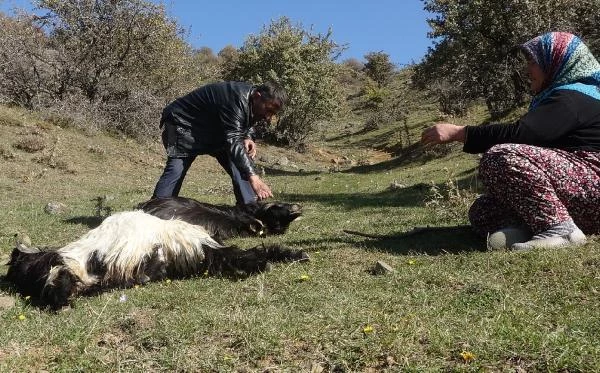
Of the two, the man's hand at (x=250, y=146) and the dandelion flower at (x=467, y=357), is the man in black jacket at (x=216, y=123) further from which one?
the dandelion flower at (x=467, y=357)

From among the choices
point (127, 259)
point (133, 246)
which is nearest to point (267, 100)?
point (133, 246)

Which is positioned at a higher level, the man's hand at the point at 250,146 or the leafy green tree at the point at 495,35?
the leafy green tree at the point at 495,35

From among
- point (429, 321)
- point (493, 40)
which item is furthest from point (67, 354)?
point (493, 40)

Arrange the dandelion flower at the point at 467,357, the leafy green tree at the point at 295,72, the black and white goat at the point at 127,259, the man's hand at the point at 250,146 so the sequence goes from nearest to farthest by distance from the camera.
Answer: the dandelion flower at the point at 467,357
the black and white goat at the point at 127,259
the man's hand at the point at 250,146
the leafy green tree at the point at 295,72

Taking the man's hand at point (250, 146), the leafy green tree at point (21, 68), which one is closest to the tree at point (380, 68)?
the leafy green tree at point (21, 68)

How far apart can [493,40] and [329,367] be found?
18.4 meters

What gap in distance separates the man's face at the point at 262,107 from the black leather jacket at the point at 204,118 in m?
0.07

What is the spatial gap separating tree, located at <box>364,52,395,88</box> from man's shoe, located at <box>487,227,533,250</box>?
48.4 meters

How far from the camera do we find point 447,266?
4258 millimetres

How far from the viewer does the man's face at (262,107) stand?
6.61 meters

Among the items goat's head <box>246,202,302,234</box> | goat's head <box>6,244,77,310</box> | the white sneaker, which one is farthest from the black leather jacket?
the white sneaker

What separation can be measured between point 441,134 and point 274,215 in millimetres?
2863

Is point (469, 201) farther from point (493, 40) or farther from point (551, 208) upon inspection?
point (493, 40)

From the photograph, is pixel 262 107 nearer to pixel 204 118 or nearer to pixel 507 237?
pixel 204 118
